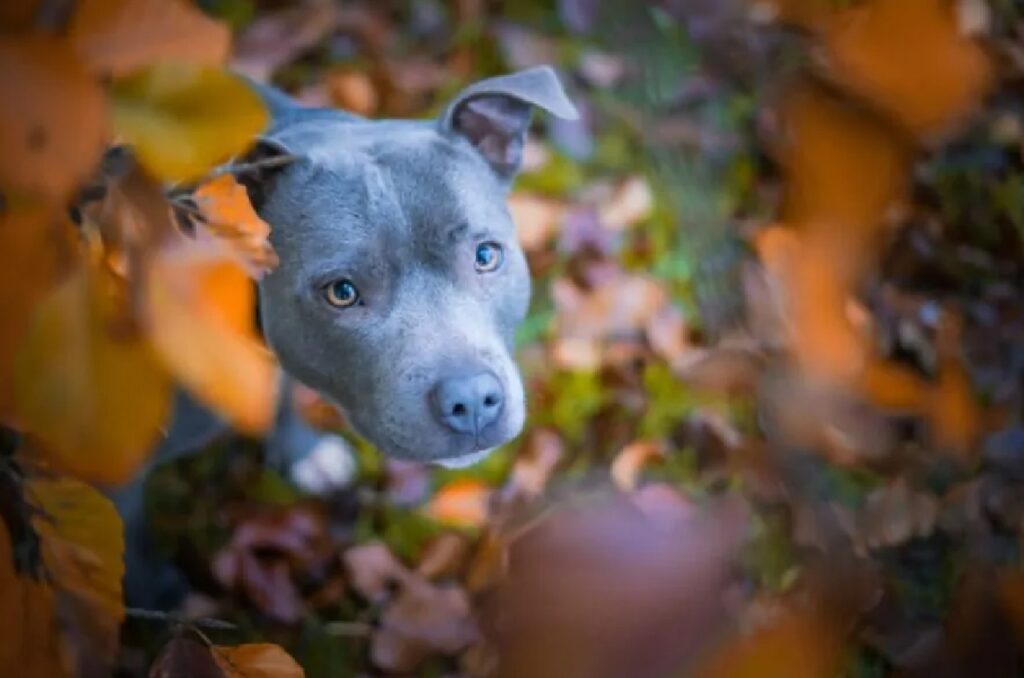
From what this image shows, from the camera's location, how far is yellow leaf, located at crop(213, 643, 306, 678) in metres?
0.81

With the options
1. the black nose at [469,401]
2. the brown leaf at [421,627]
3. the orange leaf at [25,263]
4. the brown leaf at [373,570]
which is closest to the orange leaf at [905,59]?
the black nose at [469,401]

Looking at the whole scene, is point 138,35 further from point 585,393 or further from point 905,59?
point 585,393

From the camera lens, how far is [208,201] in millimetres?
667

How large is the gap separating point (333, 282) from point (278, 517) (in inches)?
26.7

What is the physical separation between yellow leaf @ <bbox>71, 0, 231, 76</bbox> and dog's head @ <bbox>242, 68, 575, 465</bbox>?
25 centimetres

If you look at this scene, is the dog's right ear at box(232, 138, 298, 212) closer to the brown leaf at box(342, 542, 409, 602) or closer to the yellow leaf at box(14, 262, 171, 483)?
the yellow leaf at box(14, 262, 171, 483)

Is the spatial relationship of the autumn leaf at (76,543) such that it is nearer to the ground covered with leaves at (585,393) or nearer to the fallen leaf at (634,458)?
the ground covered with leaves at (585,393)

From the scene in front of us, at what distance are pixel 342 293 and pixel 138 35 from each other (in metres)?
0.42

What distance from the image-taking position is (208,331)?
0.53 m

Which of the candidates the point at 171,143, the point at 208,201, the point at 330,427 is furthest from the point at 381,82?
the point at 171,143

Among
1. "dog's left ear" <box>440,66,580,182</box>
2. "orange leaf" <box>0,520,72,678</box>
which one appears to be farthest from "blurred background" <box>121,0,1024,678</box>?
"orange leaf" <box>0,520,72,678</box>

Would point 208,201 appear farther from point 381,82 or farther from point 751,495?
point 381,82

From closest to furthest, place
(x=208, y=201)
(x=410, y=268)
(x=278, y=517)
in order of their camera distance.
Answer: (x=208, y=201) → (x=410, y=268) → (x=278, y=517)

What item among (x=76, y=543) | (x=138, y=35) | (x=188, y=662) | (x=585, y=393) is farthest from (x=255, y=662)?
(x=585, y=393)
